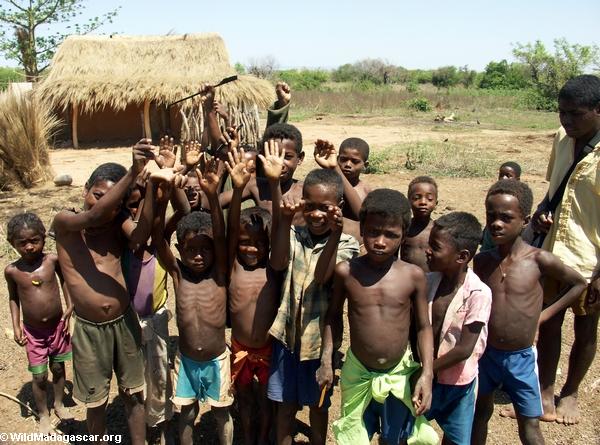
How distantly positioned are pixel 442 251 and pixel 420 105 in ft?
85.6

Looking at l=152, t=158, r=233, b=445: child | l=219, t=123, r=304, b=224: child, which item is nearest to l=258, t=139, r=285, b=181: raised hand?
l=152, t=158, r=233, b=445: child

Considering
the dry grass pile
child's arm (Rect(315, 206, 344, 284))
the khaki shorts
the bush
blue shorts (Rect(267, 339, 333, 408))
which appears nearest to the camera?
child's arm (Rect(315, 206, 344, 284))

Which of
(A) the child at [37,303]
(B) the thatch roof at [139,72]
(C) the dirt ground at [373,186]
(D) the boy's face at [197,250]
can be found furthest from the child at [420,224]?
(B) the thatch roof at [139,72]

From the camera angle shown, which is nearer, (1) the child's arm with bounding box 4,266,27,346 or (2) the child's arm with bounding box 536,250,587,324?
(2) the child's arm with bounding box 536,250,587,324

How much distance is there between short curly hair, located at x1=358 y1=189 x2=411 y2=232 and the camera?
214 centimetres

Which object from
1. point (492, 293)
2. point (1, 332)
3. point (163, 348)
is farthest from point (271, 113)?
point (1, 332)

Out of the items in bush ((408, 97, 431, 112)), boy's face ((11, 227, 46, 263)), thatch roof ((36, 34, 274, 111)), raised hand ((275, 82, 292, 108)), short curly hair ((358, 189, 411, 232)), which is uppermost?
thatch roof ((36, 34, 274, 111))

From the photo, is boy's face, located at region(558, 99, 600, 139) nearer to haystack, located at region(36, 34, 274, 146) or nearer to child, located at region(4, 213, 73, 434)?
child, located at region(4, 213, 73, 434)

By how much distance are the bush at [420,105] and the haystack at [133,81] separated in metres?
14.5

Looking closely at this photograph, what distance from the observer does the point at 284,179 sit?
2.92 meters

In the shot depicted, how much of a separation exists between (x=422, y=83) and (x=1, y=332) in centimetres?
4558

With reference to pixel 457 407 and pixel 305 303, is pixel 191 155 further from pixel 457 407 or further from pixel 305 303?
pixel 457 407

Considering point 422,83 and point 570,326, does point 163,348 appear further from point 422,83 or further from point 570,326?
point 422,83

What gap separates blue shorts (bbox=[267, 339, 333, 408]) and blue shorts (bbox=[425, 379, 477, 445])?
0.51 meters
